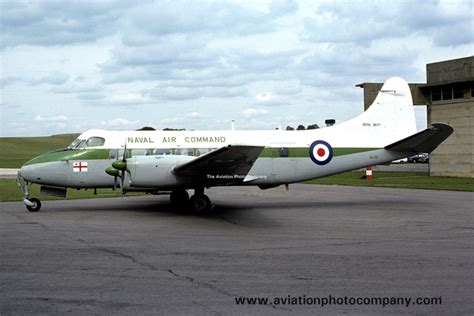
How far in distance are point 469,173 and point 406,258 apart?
3111 centimetres

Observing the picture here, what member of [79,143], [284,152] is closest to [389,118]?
[284,152]

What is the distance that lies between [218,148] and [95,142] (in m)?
4.74

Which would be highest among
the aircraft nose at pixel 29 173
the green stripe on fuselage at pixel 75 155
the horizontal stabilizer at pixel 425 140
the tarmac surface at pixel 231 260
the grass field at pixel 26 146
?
Result: the grass field at pixel 26 146

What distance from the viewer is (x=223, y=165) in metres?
16.7

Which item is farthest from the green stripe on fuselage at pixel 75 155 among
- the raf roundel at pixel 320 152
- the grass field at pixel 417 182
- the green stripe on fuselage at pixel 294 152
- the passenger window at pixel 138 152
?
the grass field at pixel 417 182

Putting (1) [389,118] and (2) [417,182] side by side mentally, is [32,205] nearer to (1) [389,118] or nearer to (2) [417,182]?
(1) [389,118]

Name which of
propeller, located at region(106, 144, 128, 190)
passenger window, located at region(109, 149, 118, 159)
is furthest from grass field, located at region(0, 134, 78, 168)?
propeller, located at region(106, 144, 128, 190)

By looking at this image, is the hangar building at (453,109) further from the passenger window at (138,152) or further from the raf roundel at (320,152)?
the passenger window at (138,152)

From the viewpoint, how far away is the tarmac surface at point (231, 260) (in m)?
7.28

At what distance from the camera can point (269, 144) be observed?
65.6ft

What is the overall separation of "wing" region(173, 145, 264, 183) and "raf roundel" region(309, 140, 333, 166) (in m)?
3.80

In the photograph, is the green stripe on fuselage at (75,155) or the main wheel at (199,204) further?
the green stripe on fuselage at (75,155)

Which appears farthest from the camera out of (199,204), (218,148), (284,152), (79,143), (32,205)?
(284,152)

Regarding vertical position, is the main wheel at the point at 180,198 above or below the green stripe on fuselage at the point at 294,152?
below
